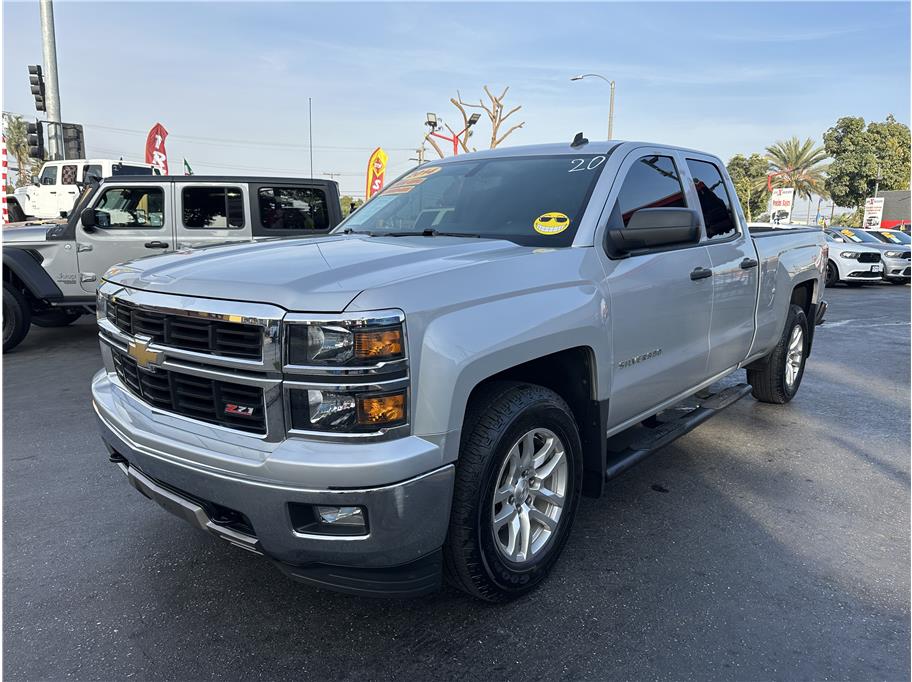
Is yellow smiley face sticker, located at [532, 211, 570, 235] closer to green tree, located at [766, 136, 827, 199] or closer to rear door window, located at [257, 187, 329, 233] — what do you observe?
rear door window, located at [257, 187, 329, 233]

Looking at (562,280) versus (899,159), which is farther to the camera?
(899,159)

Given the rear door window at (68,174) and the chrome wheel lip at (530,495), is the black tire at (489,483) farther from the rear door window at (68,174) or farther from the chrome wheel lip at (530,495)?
the rear door window at (68,174)

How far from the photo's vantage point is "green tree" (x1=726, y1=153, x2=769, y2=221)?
52.8 m

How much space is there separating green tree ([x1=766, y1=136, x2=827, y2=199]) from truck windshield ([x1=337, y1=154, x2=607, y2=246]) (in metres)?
50.0

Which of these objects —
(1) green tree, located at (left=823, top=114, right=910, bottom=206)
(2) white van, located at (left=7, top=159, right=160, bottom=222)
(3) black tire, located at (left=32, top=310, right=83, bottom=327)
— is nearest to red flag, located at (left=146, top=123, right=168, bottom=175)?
(2) white van, located at (left=7, top=159, right=160, bottom=222)

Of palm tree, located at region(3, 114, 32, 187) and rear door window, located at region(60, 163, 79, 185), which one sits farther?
palm tree, located at region(3, 114, 32, 187)

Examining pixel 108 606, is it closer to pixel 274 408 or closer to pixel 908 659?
pixel 274 408

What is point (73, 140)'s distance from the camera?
1386 cm

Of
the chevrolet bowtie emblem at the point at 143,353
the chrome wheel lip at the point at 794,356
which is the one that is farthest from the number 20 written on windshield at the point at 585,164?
the chrome wheel lip at the point at 794,356

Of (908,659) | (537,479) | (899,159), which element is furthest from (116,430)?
(899,159)

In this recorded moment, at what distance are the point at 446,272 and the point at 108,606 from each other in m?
1.94

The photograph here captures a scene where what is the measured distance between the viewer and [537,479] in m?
2.82

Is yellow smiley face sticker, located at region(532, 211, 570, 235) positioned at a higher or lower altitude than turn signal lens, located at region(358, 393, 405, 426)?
higher

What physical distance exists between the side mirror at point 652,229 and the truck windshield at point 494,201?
0.24 meters
